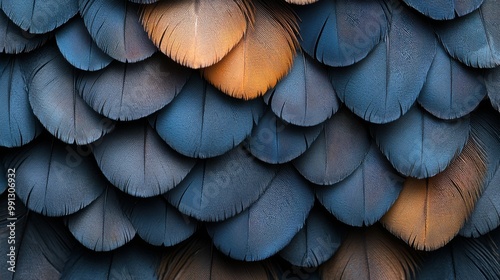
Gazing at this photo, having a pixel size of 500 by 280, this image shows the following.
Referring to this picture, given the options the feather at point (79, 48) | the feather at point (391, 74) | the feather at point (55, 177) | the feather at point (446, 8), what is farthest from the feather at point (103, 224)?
the feather at point (446, 8)

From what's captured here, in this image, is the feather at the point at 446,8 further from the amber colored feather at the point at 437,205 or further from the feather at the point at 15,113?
the feather at the point at 15,113

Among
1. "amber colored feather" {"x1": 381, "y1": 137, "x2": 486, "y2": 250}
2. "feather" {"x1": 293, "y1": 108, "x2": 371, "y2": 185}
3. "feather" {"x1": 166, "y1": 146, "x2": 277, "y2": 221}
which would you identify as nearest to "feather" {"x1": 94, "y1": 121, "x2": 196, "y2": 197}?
"feather" {"x1": 166, "y1": 146, "x2": 277, "y2": 221}

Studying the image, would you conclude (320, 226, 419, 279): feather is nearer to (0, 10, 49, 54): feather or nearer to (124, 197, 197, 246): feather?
(124, 197, 197, 246): feather

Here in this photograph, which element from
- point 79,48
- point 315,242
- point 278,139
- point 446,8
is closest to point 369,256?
point 315,242

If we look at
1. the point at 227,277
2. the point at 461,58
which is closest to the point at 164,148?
the point at 227,277

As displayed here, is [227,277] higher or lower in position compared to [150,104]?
lower

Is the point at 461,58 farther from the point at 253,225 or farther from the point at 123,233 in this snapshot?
the point at 123,233
